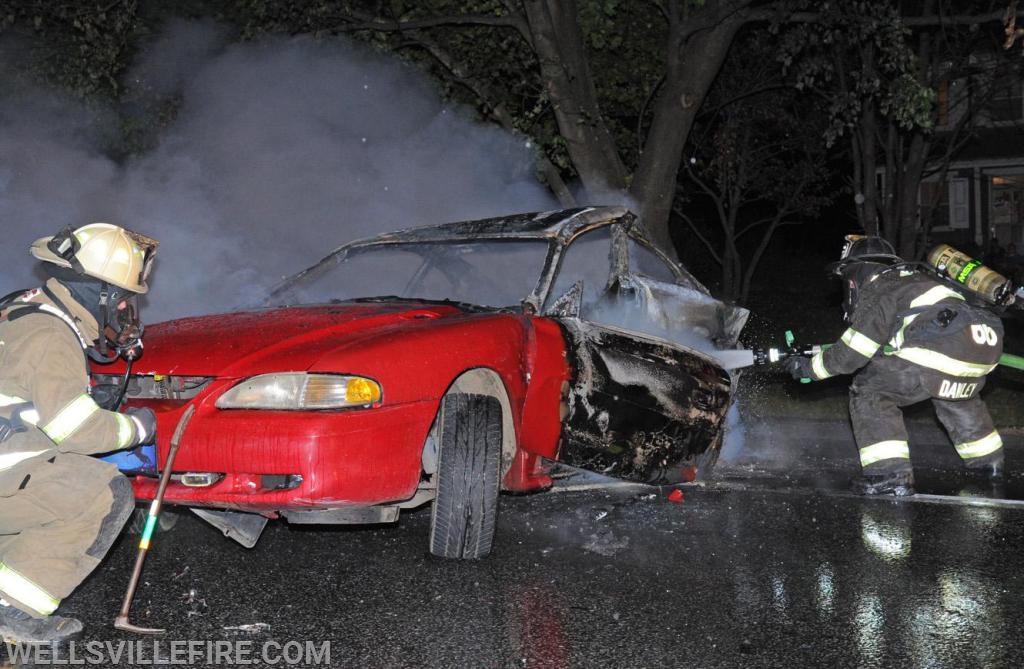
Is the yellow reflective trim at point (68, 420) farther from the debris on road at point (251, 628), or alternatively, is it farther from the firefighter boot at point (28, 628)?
the debris on road at point (251, 628)

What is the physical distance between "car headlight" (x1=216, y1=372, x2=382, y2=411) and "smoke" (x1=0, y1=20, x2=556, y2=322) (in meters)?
3.95

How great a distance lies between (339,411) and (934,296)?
147 inches

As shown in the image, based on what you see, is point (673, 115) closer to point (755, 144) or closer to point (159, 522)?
point (159, 522)

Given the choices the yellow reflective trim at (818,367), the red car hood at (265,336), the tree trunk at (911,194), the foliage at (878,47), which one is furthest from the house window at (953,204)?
the red car hood at (265,336)

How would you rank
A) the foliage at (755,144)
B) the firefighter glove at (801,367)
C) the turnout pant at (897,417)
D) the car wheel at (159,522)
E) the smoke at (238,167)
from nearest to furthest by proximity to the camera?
the car wheel at (159,522), the turnout pant at (897,417), the firefighter glove at (801,367), the smoke at (238,167), the foliage at (755,144)

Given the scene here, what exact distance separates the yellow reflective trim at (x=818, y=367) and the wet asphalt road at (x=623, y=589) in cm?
83

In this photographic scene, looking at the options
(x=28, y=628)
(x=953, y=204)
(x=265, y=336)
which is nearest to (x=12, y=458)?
(x=28, y=628)

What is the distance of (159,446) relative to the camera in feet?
12.7

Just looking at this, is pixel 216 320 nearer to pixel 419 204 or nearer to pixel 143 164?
pixel 419 204

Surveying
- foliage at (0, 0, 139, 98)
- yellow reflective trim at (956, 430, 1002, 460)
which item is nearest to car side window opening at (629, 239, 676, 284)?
yellow reflective trim at (956, 430, 1002, 460)

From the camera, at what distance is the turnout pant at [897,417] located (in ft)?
19.6

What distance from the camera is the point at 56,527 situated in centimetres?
352

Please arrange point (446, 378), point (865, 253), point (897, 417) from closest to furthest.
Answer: point (446, 378) → point (897, 417) → point (865, 253)

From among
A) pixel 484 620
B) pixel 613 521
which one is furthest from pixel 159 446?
pixel 613 521
